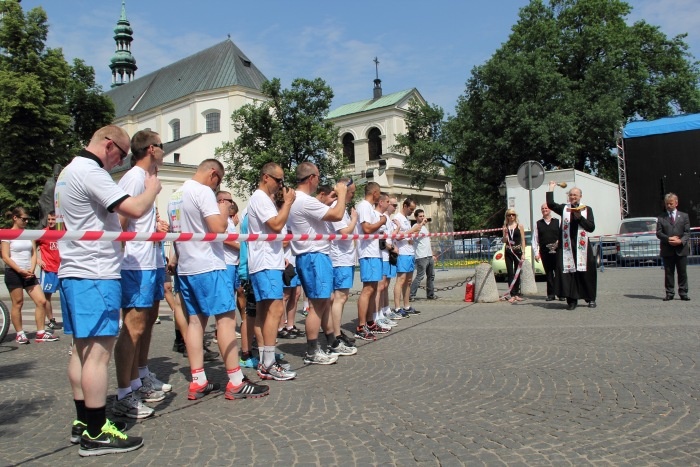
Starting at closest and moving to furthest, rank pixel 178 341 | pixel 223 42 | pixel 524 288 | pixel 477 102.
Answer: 1. pixel 178 341
2. pixel 524 288
3. pixel 477 102
4. pixel 223 42

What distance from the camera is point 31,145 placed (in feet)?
110

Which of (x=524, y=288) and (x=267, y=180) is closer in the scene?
(x=267, y=180)

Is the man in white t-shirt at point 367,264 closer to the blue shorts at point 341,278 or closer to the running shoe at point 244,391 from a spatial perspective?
the blue shorts at point 341,278

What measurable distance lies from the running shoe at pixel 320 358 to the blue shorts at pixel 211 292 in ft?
5.04

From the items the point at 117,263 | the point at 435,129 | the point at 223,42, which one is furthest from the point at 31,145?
the point at 117,263

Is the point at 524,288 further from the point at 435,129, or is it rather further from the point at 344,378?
the point at 435,129

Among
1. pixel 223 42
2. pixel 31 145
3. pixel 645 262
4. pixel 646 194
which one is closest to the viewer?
pixel 645 262

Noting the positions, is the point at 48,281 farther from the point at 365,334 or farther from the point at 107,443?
the point at 107,443

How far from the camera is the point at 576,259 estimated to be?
979cm

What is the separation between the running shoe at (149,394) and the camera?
15.7ft

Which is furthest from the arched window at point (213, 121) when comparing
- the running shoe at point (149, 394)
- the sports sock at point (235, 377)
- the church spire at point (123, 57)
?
the sports sock at point (235, 377)

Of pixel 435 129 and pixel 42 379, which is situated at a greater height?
pixel 435 129

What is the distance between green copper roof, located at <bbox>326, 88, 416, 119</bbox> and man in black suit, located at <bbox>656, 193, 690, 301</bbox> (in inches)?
1611

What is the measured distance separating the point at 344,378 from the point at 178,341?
279 cm
